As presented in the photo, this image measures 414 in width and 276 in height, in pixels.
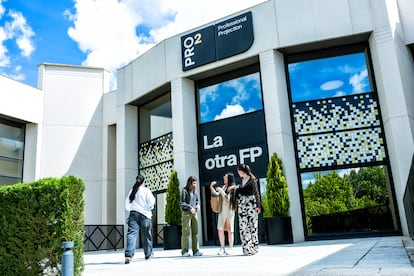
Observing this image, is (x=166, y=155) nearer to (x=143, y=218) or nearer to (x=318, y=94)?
(x=318, y=94)

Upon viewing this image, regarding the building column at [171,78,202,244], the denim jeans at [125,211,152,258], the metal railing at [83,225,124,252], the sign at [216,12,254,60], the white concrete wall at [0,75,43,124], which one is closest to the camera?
the denim jeans at [125,211,152,258]

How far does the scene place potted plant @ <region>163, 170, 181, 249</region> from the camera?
11.0m

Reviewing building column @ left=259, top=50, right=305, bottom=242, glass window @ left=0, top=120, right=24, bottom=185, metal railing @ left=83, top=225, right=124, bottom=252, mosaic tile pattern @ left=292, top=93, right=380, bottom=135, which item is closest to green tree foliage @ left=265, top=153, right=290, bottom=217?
building column @ left=259, top=50, right=305, bottom=242

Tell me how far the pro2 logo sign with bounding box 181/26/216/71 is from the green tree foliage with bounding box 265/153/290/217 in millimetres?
3931

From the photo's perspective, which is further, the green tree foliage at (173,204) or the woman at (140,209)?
the green tree foliage at (173,204)

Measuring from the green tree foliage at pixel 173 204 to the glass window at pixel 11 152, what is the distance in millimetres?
6637

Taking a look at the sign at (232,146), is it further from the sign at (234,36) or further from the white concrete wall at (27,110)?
the white concrete wall at (27,110)

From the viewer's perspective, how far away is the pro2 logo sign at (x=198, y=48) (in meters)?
11.8

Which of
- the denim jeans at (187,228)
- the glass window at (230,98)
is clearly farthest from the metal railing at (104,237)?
the denim jeans at (187,228)

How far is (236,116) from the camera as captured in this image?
1155cm

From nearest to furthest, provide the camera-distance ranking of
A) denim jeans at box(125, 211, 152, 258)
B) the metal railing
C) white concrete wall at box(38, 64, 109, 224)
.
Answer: denim jeans at box(125, 211, 152, 258), the metal railing, white concrete wall at box(38, 64, 109, 224)

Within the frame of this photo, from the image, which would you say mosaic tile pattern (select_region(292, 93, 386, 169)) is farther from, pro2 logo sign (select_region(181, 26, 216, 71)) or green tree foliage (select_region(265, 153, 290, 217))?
pro2 logo sign (select_region(181, 26, 216, 71))

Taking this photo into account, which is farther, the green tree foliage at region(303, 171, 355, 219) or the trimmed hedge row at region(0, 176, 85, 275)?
the green tree foliage at region(303, 171, 355, 219)

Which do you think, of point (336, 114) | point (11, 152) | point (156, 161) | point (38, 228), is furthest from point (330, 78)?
point (11, 152)
